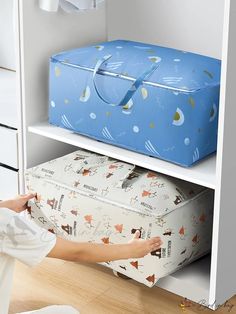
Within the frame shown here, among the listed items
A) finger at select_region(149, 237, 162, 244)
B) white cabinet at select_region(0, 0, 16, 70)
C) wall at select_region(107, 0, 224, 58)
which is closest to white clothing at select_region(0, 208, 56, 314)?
finger at select_region(149, 237, 162, 244)

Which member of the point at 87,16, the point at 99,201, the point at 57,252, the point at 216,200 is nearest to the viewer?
the point at 57,252

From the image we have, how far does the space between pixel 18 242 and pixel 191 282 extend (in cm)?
61

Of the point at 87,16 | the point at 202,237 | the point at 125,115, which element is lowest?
the point at 202,237

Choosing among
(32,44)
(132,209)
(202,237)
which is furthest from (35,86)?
(202,237)

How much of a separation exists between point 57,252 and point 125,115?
46cm

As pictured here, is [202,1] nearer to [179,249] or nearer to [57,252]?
[179,249]

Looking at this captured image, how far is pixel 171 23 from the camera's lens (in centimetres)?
251

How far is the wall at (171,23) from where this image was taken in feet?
7.94

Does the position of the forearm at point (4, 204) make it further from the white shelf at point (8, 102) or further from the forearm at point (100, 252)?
the white shelf at point (8, 102)

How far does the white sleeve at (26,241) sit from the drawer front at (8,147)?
2.19 feet

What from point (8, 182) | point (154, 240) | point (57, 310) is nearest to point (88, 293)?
point (57, 310)

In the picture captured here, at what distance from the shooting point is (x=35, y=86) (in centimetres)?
240

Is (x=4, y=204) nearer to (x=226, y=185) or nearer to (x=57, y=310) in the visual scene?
(x=57, y=310)

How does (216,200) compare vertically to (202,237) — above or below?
above
